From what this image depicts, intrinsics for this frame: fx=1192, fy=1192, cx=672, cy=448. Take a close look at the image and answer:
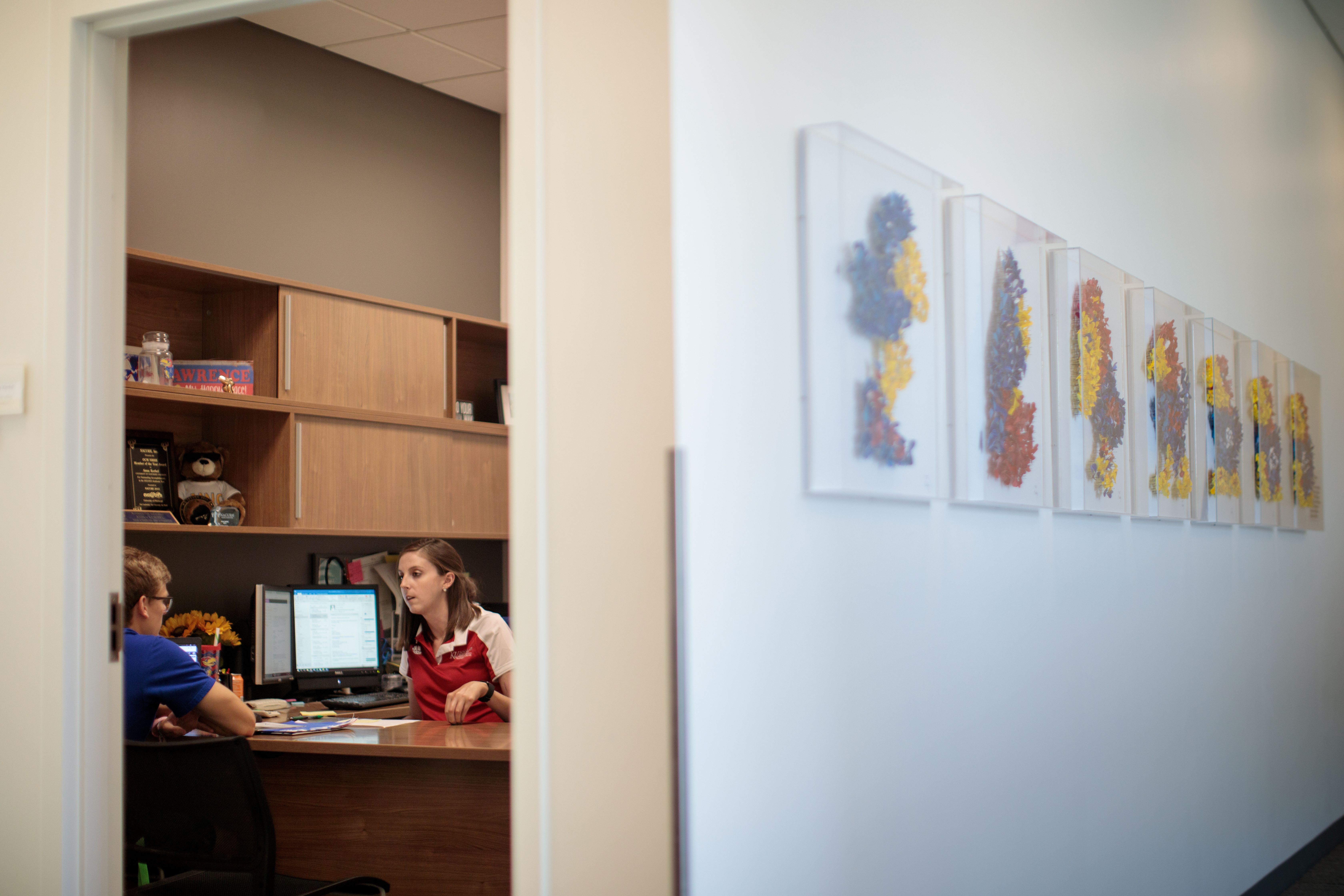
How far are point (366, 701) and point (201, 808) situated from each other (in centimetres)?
184

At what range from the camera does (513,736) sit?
1854 millimetres

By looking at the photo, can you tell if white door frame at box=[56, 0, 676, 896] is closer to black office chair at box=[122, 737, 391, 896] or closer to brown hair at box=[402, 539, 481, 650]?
black office chair at box=[122, 737, 391, 896]

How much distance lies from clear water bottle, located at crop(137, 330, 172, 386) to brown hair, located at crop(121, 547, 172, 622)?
76cm

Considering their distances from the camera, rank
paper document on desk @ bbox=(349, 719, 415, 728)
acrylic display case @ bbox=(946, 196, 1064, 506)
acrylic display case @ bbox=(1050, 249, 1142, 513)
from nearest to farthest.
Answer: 1. acrylic display case @ bbox=(946, 196, 1064, 506)
2. acrylic display case @ bbox=(1050, 249, 1142, 513)
3. paper document on desk @ bbox=(349, 719, 415, 728)

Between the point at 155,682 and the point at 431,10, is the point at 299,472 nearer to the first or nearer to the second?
the point at 155,682

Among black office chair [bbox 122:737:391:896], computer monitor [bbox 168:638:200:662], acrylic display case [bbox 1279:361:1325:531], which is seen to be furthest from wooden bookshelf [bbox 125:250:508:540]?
acrylic display case [bbox 1279:361:1325:531]

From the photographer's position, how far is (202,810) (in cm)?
280

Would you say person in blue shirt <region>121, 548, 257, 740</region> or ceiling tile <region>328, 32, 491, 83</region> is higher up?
ceiling tile <region>328, 32, 491, 83</region>

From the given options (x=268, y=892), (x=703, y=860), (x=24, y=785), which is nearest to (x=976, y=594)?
(x=703, y=860)

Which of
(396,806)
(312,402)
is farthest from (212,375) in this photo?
(396,806)

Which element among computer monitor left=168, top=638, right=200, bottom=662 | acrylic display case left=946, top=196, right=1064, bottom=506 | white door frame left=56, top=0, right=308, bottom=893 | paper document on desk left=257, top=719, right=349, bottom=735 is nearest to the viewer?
white door frame left=56, top=0, right=308, bottom=893

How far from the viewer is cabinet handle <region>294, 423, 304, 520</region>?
4562 mm

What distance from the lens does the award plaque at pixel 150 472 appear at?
4160 millimetres

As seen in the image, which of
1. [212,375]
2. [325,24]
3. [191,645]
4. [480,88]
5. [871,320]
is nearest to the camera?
[871,320]
